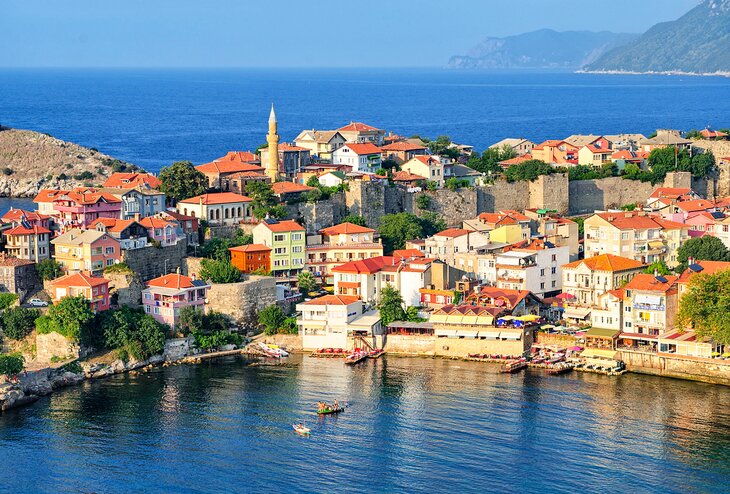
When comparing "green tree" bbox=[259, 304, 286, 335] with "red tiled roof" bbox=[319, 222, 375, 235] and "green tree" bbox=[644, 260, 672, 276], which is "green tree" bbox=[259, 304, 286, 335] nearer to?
"red tiled roof" bbox=[319, 222, 375, 235]

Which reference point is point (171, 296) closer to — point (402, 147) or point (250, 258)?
point (250, 258)

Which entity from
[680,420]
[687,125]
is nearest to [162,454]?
[680,420]

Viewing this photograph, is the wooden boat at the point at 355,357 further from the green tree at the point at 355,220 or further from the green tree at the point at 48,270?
the green tree at the point at 355,220

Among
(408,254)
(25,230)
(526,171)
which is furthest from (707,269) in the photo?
(25,230)

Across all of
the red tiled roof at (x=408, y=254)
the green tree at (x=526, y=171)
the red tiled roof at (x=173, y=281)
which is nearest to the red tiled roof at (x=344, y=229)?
the red tiled roof at (x=408, y=254)

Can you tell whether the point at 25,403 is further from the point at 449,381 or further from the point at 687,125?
the point at 687,125

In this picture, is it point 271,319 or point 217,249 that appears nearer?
point 271,319
